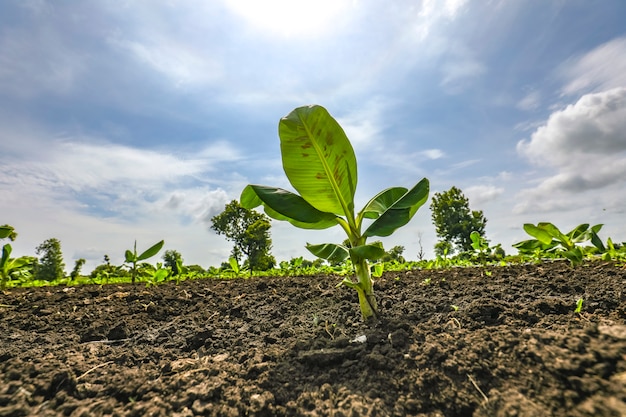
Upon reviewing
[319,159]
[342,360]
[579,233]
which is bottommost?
[342,360]

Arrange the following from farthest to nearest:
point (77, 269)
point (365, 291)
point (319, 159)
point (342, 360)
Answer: point (77, 269) < point (319, 159) < point (365, 291) < point (342, 360)

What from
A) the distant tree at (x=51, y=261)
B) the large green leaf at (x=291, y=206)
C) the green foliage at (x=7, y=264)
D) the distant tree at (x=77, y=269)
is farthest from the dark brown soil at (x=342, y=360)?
the distant tree at (x=51, y=261)

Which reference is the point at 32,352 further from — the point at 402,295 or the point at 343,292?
the point at 402,295

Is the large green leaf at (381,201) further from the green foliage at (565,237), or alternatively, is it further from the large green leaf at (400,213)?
the green foliage at (565,237)

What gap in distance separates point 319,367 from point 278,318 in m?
1.00

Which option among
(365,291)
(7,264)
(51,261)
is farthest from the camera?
(51,261)

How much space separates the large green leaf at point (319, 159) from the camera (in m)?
2.15

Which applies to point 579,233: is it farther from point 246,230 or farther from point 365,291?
point 246,230

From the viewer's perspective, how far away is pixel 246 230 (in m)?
21.9

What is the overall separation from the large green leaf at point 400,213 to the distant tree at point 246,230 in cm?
1905

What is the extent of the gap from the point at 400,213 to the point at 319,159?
2.05 feet

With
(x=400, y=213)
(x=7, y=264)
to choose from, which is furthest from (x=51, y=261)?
(x=400, y=213)

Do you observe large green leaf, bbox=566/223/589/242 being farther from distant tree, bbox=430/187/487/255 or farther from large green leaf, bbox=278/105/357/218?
distant tree, bbox=430/187/487/255

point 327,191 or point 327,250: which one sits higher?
point 327,191
